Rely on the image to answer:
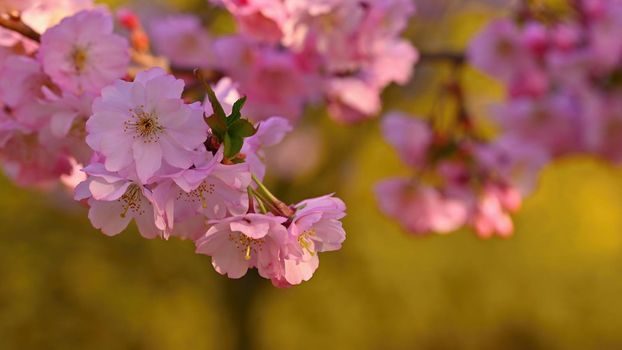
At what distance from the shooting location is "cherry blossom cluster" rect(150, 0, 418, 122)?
1.40 metres

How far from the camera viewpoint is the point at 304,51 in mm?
1646

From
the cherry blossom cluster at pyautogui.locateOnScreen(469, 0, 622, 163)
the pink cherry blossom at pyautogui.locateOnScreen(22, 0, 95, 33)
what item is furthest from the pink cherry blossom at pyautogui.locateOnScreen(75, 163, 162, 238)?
the cherry blossom cluster at pyautogui.locateOnScreen(469, 0, 622, 163)

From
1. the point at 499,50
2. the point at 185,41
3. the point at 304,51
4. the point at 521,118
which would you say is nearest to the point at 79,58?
the point at 304,51

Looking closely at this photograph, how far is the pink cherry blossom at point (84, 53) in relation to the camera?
→ 3.89 feet

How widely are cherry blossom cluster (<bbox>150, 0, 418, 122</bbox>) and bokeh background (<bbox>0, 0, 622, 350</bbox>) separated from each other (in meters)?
2.11

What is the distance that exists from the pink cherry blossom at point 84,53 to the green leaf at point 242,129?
→ 31 centimetres

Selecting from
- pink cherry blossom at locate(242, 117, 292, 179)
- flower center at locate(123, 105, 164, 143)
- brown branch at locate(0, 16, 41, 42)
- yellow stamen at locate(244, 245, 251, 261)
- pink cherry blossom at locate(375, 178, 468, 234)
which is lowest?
pink cherry blossom at locate(375, 178, 468, 234)

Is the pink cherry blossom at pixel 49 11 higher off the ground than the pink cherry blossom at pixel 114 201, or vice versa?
the pink cherry blossom at pixel 49 11

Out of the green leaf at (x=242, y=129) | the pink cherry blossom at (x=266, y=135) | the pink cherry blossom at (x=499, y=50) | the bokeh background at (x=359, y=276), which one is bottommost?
the bokeh background at (x=359, y=276)

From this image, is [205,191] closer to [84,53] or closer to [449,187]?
[84,53]

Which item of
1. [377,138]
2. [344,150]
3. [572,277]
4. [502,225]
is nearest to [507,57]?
[502,225]

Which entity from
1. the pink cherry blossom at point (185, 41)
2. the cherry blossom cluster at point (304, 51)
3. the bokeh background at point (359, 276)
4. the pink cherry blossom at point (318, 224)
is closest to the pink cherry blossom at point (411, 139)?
the cherry blossom cluster at point (304, 51)

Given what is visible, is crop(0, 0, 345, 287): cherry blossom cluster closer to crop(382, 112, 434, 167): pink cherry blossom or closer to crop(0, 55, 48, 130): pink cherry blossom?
crop(0, 55, 48, 130): pink cherry blossom

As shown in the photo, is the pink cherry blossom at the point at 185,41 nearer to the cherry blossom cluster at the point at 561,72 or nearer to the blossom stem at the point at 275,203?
the cherry blossom cluster at the point at 561,72
